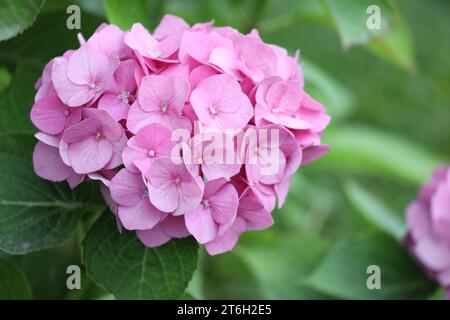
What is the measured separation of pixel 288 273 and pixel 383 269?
0.75 feet

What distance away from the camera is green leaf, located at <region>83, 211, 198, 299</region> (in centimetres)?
90

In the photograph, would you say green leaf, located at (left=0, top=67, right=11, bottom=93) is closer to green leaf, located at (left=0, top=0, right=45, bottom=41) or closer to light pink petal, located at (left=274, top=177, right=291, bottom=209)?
green leaf, located at (left=0, top=0, right=45, bottom=41)

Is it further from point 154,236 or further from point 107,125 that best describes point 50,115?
point 154,236

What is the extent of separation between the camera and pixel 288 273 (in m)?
1.45

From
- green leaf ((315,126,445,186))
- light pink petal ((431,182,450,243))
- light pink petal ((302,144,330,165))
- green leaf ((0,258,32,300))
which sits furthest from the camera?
green leaf ((315,126,445,186))

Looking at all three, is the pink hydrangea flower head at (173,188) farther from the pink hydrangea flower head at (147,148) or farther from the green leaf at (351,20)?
the green leaf at (351,20)

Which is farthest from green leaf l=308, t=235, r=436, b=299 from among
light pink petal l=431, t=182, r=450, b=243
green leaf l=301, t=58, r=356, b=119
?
green leaf l=301, t=58, r=356, b=119

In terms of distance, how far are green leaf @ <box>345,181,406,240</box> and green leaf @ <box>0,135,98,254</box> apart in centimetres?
69

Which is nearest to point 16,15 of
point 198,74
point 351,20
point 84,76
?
point 84,76

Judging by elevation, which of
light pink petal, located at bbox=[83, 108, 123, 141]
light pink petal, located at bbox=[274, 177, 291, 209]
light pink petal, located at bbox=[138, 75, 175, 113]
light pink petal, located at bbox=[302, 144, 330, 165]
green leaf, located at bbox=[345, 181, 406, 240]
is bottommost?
light pink petal, located at bbox=[274, 177, 291, 209]

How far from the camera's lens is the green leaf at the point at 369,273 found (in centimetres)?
124

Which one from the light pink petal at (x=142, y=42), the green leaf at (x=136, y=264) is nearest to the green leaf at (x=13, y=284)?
the green leaf at (x=136, y=264)

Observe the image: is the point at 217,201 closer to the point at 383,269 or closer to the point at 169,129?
the point at 169,129

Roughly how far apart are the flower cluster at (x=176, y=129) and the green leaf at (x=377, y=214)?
23.4 inches
